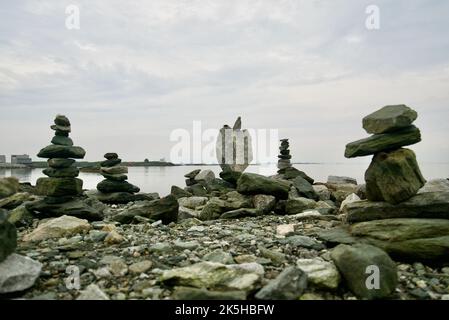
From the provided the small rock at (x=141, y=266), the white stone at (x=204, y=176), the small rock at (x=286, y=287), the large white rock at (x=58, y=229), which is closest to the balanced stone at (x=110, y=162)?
the white stone at (x=204, y=176)

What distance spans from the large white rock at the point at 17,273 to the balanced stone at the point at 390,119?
28.5 ft

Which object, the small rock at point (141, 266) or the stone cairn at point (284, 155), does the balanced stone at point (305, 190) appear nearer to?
the stone cairn at point (284, 155)

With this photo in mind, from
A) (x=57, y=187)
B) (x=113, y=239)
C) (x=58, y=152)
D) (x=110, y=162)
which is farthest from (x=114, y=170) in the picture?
(x=113, y=239)

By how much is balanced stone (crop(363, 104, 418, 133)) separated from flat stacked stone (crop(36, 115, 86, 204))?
12.1m

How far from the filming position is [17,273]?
6492mm

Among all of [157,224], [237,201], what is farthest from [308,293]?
[237,201]

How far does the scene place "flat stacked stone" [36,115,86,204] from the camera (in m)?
15.3

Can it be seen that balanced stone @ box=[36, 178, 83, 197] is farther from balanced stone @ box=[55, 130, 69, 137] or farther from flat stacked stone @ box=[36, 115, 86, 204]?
balanced stone @ box=[55, 130, 69, 137]

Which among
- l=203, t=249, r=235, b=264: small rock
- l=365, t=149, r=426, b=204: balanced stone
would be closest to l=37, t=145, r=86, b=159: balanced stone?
l=203, t=249, r=235, b=264: small rock

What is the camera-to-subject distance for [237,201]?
15930 millimetres

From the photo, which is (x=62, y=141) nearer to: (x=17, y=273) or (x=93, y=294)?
(x=17, y=273)

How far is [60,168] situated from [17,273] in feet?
33.0

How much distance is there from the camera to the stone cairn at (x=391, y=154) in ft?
31.0
